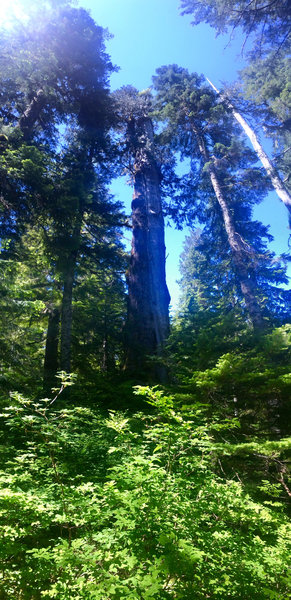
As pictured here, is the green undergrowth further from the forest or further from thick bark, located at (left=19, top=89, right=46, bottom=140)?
thick bark, located at (left=19, top=89, right=46, bottom=140)

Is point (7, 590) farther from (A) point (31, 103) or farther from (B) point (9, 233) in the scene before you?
(A) point (31, 103)

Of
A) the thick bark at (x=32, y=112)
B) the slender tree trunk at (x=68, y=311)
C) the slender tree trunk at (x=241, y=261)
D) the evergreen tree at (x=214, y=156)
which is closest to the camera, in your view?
the slender tree trunk at (x=68, y=311)

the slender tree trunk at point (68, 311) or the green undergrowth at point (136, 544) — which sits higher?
the slender tree trunk at point (68, 311)

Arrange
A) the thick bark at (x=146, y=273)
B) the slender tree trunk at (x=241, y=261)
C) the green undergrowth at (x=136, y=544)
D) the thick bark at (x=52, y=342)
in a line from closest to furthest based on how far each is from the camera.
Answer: the green undergrowth at (x=136, y=544) → the slender tree trunk at (x=241, y=261) → the thick bark at (x=146, y=273) → the thick bark at (x=52, y=342)

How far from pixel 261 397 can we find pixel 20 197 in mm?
8018

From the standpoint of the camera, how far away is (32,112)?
32.2 ft

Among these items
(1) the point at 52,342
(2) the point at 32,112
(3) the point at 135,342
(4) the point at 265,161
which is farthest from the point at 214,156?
(1) the point at 52,342

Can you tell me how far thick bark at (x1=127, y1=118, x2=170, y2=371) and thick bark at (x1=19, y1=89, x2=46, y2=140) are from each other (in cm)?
514

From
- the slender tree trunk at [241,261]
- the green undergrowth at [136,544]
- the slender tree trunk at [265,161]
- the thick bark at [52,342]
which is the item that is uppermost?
the slender tree trunk at [265,161]

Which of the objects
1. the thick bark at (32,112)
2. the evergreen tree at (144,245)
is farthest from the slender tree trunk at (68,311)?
the thick bark at (32,112)

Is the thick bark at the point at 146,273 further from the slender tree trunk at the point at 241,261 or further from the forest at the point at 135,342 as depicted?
the slender tree trunk at the point at 241,261

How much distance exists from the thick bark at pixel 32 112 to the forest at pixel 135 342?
0.23ft

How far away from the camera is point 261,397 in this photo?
14.8ft

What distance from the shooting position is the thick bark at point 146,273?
932cm
